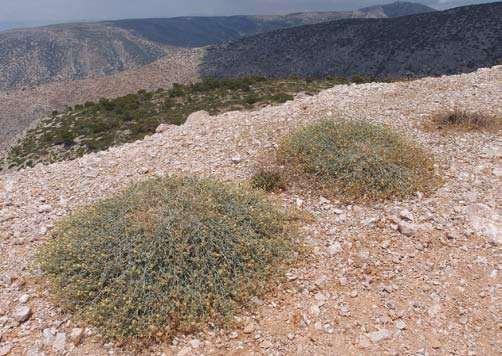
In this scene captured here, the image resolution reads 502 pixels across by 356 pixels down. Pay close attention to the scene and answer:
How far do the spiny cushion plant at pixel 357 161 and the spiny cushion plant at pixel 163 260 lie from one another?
206cm

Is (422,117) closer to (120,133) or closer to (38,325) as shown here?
(38,325)

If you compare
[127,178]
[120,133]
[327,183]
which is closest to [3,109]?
[120,133]

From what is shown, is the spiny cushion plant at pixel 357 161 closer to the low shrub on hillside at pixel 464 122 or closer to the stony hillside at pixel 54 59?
the low shrub on hillside at pixel 464 122

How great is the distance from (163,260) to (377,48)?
7101 centimetres

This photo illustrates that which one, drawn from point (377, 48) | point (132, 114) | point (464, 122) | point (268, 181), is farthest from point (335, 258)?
point (377, 48)

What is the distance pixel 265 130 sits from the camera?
445 inches

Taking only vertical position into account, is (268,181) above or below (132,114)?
above

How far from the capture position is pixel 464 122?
10938 mm

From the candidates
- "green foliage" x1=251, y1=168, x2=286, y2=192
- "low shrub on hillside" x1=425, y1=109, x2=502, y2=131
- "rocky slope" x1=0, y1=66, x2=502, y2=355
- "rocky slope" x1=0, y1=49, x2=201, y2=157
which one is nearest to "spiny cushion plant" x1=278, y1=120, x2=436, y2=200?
"rocky slope" x1=0, y1=66, x2=502, y2=355

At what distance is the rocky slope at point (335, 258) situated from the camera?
5.51 meters

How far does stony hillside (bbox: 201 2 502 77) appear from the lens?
58.9 m

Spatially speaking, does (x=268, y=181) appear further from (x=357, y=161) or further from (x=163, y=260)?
(x=163, y=260)

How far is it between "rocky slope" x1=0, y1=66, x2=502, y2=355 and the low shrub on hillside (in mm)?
376

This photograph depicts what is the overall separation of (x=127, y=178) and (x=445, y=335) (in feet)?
24.5
